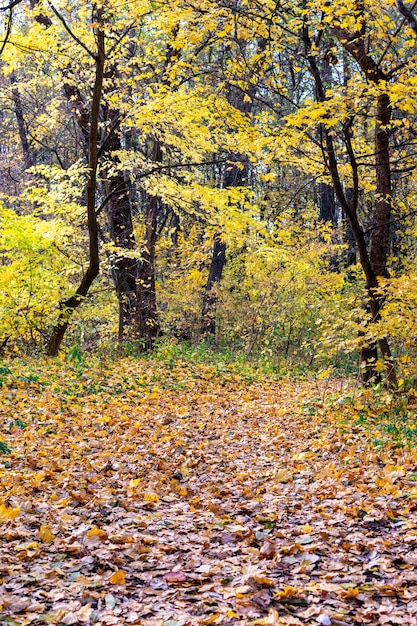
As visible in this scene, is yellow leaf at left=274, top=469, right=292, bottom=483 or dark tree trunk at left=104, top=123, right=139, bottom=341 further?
dark tree trunk at left=104, top=123, right=139, bottom=341

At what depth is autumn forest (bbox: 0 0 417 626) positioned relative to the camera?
3523 millimetres

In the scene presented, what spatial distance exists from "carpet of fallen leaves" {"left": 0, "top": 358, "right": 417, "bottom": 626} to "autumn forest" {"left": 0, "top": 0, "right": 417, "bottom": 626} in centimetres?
2

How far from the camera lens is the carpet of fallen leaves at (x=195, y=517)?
315cm

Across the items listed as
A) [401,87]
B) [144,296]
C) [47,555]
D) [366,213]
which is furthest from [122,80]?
[47,555]

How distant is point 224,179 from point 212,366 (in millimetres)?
6333

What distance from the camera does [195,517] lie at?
185 inches

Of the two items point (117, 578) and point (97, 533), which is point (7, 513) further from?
point (117, 578)

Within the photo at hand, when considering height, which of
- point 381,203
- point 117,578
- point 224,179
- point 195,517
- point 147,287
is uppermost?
point 224,179

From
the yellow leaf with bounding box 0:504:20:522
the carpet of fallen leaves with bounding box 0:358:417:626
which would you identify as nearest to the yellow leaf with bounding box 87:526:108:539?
the carpet of fallen leaves with bounding box 0:358:417:626

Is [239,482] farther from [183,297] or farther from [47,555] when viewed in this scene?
[183,297]

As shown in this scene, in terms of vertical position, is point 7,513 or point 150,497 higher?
point 7,513

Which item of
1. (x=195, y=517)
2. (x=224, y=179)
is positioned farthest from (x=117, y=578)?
(x=224, y=179)

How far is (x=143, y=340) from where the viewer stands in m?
13.4

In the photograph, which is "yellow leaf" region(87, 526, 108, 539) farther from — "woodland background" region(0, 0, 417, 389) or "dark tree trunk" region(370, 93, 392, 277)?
"dark tree trunk" region(370, 93, 392, 277)
